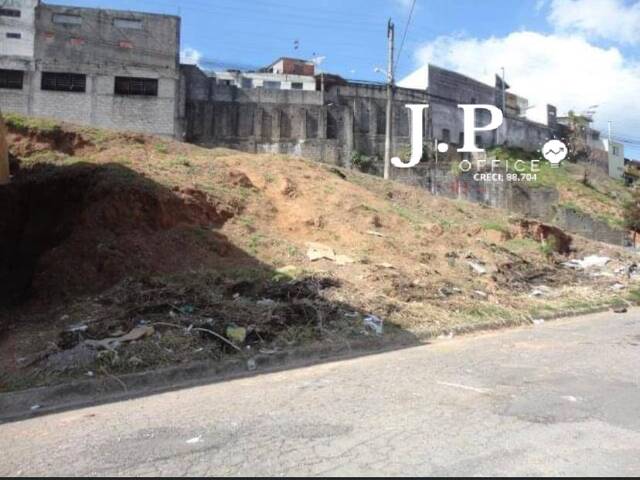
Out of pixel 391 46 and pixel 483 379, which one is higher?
pixel 391 46

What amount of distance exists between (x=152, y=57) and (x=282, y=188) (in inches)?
1022

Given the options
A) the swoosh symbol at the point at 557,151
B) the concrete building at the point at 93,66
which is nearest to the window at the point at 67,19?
the concrete building at the point at 93,66

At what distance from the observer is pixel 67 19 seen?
38406 mm

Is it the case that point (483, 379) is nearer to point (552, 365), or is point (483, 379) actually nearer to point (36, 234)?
point (552, 365)

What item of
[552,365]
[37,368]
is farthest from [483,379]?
[37,368]

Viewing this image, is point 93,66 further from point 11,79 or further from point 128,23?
point 11,79

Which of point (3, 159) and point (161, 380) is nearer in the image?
Answer: point (161, 380)

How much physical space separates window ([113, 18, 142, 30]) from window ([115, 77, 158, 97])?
3.30 m

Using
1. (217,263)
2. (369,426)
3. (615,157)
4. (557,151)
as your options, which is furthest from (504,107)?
(369,426)

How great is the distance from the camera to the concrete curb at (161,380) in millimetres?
6590

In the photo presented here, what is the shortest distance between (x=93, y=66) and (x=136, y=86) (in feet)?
8.73

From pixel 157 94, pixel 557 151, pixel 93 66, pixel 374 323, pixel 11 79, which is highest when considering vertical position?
pixel 557 151

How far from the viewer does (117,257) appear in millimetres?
10859

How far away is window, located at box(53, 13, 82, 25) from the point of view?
125ft
